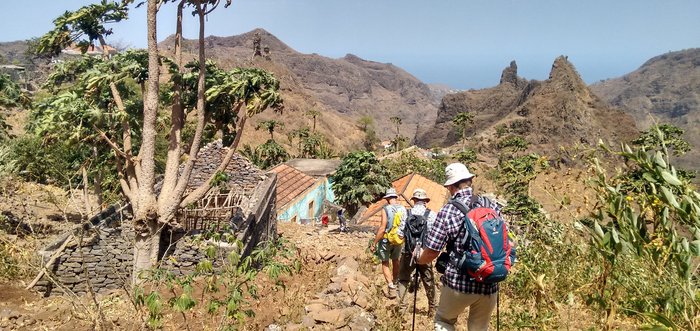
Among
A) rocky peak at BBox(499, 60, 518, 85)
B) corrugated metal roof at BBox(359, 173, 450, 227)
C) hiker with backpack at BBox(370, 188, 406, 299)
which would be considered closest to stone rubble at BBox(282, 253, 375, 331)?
hiker with backpack at BBox(370, 188, 406, 299)

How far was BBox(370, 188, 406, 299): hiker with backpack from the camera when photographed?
7.39 m

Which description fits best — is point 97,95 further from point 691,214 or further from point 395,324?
point 691,214

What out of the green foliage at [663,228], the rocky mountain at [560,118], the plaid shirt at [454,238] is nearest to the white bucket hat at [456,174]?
the plaid shirt at [454,238]

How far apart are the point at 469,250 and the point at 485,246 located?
159 mm

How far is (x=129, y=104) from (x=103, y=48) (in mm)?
1496

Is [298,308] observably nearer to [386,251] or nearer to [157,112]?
[386,251]

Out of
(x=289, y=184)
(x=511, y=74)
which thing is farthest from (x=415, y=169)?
(x=511, y=74)

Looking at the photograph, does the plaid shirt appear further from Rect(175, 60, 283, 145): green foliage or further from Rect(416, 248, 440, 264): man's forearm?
Rect(175, 60, 283, 145): green foliage

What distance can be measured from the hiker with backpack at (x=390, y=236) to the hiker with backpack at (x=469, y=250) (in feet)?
8.94

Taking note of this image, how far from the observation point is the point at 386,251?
7801 mm

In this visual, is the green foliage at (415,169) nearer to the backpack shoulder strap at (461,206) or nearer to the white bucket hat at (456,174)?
the white bucket hat at (456,174)

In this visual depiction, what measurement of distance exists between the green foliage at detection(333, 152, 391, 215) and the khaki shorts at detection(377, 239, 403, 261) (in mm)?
15649

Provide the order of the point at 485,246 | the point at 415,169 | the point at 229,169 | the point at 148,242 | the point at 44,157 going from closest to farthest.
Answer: the point at 485,246, the point at 148,242, the point at 229,169, the point at 44,157, the point at 415,169

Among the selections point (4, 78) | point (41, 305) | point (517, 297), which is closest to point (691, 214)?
point (517, 297)
